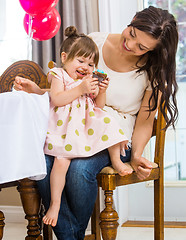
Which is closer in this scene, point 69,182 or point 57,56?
point 69,182

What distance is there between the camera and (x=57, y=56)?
2717 millimetres

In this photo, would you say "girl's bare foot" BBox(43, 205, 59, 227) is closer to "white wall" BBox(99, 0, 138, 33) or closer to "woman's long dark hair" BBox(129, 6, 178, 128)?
"woman's long dark hair" BBox(129, 6, 178, 128)

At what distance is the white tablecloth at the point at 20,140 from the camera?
57.5 inches

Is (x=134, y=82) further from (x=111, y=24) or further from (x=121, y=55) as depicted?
(x=111, y=24)

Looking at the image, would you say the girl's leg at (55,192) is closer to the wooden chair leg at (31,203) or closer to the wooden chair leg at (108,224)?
the wooden chair leg at (31,203)

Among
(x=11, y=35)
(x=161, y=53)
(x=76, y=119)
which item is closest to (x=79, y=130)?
(x=76, y=119)

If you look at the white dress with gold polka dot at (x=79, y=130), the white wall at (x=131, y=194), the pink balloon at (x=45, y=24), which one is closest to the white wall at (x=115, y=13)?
the white wall at (x=131, y=194)

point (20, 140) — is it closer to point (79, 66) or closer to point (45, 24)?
point (79, 66)

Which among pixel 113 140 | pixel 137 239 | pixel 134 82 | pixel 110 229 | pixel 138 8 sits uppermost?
pixel 138 8

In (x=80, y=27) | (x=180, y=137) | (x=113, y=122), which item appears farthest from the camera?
(x=180, y=137)

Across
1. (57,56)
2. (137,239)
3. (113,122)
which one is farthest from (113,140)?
(57,56)

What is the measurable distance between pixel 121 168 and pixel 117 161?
0.13 feet

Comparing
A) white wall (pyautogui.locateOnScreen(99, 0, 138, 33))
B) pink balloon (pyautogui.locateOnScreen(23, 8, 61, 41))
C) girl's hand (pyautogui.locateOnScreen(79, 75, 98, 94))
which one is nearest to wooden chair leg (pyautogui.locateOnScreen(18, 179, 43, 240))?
girl's hand (pyautogui.locateOnScreen(79, 75, 98, 94))

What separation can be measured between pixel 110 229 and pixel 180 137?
1432 mm
